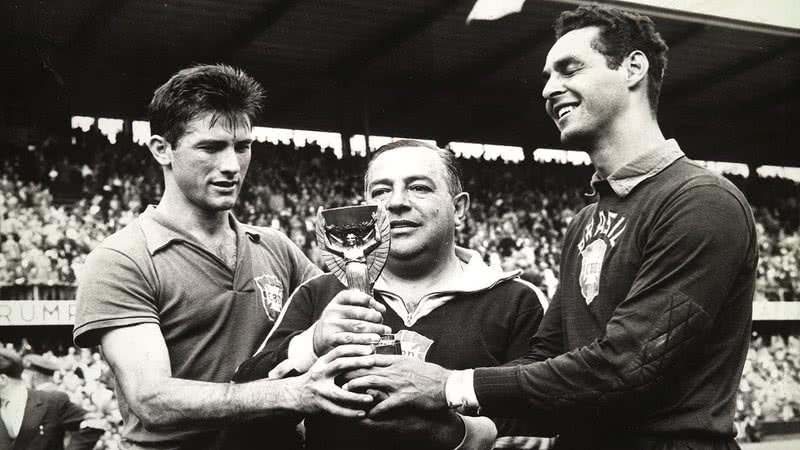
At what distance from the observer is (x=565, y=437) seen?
213 centimetres

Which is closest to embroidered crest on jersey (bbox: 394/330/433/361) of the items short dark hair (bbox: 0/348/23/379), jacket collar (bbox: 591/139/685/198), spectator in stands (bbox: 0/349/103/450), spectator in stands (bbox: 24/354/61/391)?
jacket collar (bbox: 591/139/685/198)

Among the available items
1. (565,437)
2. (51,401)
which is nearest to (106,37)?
(51,401)

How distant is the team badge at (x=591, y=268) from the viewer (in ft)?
6.65

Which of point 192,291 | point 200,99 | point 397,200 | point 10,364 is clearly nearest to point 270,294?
point 192,291

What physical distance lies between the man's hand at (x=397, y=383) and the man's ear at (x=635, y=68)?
0.93m

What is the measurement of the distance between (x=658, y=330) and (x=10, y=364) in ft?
17.8

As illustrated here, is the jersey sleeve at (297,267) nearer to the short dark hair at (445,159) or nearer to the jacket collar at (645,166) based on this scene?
the short dark hair at (445,159)

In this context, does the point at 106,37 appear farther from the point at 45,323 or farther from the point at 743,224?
the point at 743,224

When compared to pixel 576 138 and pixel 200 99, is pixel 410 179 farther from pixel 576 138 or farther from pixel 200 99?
pixel 200 99

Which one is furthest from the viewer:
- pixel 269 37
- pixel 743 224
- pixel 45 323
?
pixel 269 37

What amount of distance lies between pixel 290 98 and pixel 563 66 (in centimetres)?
535

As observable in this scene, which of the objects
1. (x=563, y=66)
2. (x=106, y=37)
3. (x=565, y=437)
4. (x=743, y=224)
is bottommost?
(x=565, y=437)

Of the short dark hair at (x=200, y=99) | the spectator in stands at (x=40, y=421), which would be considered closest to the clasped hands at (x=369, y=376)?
the short dark hair at (x=200, y=99)

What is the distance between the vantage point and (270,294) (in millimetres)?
2584
